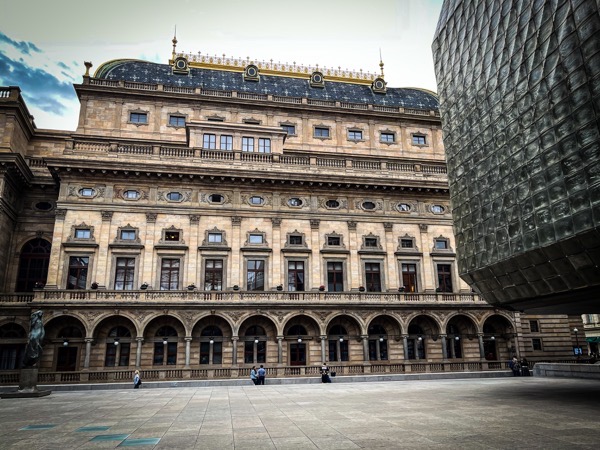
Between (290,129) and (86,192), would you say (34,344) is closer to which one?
(86,192)

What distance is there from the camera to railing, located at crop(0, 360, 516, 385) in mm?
31125

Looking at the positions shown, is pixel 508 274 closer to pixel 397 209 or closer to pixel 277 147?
pixel 397 209

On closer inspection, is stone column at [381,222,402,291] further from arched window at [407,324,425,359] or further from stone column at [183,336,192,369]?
stone column at [183,336,192,369]

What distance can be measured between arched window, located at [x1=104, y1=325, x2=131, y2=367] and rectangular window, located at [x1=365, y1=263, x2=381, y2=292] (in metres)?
18.6

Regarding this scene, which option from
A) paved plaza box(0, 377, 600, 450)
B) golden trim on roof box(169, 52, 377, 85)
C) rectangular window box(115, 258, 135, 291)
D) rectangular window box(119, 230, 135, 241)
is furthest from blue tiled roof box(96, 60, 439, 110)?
paved plaza box(0, 377, 600, 450)

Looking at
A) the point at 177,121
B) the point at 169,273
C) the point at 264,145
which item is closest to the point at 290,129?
the point at 264,145

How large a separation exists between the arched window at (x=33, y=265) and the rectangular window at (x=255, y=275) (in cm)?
1622

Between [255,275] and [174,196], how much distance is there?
8.91 m

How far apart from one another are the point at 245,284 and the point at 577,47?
85.8 ft

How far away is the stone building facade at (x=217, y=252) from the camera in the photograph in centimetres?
3409

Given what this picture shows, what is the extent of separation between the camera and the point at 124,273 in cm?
3553

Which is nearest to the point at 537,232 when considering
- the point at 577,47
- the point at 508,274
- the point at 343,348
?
the point at 508,274

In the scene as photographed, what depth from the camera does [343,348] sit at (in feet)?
122

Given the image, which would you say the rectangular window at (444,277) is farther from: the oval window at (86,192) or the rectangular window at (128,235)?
the oval window at (86,192)
